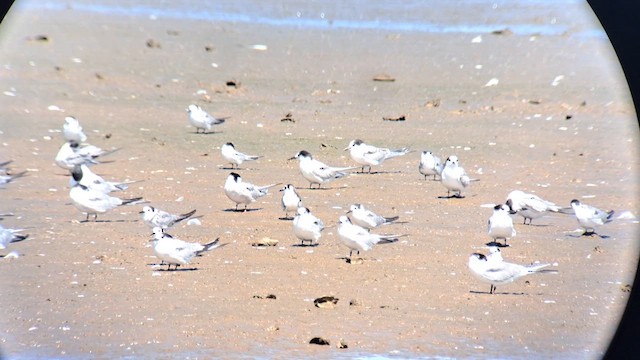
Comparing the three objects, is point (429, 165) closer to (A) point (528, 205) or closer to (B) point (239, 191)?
(A) point (528, 205)

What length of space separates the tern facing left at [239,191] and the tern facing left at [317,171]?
0.95ft

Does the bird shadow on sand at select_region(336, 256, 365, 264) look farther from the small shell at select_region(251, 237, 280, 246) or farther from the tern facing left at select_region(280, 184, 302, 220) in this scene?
the tern facing left at select_region(280, 184, 302, 220)

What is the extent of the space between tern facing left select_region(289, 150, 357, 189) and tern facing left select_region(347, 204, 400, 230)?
0.34 meters

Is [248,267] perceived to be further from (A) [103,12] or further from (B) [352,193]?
(A) [103,12]

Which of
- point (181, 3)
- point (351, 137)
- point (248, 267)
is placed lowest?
point (248, 267)

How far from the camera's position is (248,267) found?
15.9ft

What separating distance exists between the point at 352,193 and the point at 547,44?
1.35 metres

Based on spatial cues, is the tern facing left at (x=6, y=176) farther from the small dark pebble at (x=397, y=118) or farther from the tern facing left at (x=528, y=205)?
the tern facing left at (x=528, y=205)

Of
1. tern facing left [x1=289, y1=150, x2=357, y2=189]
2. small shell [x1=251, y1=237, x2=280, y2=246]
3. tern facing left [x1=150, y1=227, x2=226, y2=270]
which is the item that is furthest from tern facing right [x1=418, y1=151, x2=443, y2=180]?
tern facing left [x1=150, y1=227, x2=226, y2=270]

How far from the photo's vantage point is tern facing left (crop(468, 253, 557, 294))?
4.67m

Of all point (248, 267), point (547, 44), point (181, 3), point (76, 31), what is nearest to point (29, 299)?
point (248, 267)

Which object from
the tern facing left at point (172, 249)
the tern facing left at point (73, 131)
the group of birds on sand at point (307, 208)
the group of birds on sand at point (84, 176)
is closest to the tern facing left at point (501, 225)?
the group of birds on sand at point (307, 208)

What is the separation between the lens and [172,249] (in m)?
4.79

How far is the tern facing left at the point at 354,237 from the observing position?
498cm
